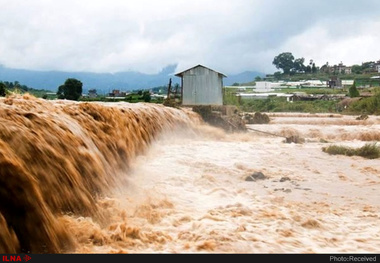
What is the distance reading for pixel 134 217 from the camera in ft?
17.8

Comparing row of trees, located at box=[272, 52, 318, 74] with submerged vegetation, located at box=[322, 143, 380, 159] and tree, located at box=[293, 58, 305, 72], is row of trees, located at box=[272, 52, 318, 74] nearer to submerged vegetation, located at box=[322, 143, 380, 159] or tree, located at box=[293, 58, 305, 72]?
tree, located at box=[293, 58, 305, 72]

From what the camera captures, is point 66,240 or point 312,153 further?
point 312,153

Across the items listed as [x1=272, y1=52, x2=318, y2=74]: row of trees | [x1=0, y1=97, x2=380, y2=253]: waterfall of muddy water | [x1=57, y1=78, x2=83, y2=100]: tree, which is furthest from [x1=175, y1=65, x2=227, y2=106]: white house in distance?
[x1=272, y1=52, x2=318, y2=74]: row of trees

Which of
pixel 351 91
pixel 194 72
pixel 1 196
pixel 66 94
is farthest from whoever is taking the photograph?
pixel 351 91

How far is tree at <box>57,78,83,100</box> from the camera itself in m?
30.5

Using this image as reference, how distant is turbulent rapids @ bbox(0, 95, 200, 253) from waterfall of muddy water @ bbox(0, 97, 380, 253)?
0.01 m

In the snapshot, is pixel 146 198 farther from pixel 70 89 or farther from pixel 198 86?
pixel 70 89

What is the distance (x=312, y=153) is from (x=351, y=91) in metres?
49.0

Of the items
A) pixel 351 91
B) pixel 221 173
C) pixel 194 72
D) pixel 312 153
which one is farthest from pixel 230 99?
pixel 221 173

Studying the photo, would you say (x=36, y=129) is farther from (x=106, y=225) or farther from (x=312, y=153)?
(x=312, y=153)

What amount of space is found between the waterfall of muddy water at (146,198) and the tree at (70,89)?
2165cm

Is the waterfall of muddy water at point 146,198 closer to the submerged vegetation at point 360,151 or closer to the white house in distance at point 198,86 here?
the submerged vegetation at point 360,151

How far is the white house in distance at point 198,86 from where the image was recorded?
88.9 feet

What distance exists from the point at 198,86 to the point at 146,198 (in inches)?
833
